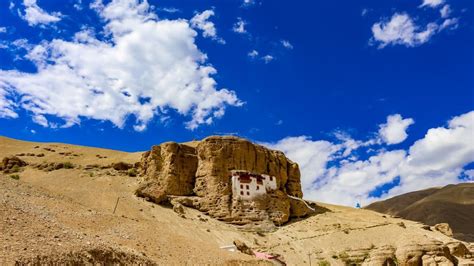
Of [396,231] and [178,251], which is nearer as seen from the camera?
[178,251]

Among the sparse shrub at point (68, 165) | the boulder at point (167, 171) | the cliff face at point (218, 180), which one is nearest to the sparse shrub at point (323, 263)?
the cliff face at point (218, 180)

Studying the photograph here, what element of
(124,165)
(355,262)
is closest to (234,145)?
(124,165)

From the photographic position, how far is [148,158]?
47188 mm

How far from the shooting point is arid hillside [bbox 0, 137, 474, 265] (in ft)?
52.5

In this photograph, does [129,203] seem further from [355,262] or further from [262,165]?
[355,262]

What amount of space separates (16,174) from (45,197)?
27.2m

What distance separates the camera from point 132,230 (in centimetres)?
2270

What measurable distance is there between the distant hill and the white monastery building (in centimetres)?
4747

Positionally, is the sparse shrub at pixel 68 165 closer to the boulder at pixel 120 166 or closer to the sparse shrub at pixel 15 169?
the boulder at pixel 120 166

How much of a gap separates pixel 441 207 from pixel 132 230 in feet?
305

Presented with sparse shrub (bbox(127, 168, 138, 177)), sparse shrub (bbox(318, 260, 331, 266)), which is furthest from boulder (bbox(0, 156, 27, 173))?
sparse shrub (bbox(318, 260, 331, 266))

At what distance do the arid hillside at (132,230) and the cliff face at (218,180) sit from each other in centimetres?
136

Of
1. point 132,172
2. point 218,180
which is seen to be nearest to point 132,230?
point 218,180

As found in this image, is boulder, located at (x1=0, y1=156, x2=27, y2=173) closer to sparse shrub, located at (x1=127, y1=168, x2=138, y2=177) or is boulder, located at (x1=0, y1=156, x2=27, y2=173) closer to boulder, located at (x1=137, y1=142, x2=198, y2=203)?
sparse shrub, located at (x1=127, y1=168, x2=138, y2=177)
